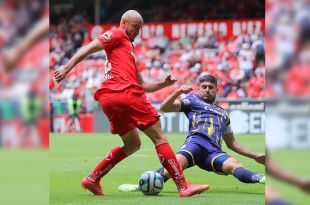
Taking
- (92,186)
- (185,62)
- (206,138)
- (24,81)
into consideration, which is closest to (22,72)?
(24,81)

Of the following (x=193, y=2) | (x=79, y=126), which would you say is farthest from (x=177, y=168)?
(x=193, y=2)

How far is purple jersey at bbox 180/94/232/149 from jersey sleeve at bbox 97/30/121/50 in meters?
1.40

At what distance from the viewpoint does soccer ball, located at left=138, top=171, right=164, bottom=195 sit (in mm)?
6387

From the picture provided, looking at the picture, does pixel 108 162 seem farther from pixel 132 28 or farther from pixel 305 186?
pixel 305 186

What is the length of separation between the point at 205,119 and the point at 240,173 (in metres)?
0.83

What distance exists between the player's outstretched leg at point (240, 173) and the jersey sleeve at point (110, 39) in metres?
1.65

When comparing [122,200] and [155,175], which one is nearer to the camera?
[122,200]

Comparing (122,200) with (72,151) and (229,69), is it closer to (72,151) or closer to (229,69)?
(72,151)

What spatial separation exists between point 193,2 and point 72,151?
18.4 metres

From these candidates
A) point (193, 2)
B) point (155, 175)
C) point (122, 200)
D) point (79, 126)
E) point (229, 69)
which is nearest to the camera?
point (122, 200)

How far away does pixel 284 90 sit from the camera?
1264 millimetres

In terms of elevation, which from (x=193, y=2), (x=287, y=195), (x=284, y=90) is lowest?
(x=287, y=195)

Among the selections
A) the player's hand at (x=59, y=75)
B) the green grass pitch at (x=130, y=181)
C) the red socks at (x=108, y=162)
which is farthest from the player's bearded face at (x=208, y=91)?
the player's hand at (x=59, y=75)

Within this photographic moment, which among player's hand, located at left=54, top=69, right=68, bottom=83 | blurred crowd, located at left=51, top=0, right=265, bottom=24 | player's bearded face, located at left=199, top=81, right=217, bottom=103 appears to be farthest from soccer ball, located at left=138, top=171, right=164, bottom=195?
blurred crowd, located at left=51, top=0, right=265, bottom=24
